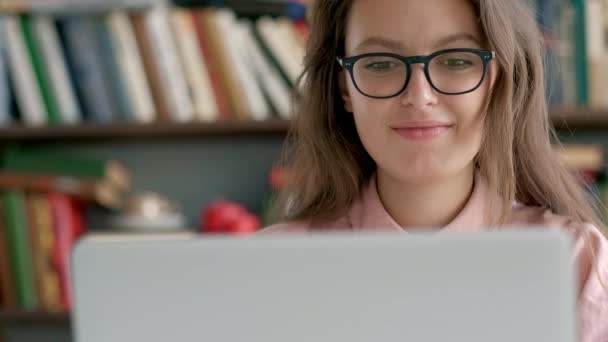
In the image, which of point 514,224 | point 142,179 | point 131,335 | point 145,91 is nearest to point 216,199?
point 142,179

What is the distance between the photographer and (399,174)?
3.40 feet

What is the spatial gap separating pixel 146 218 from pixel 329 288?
1.59 meters

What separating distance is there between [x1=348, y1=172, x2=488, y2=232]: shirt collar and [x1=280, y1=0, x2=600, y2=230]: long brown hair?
0.02 metres

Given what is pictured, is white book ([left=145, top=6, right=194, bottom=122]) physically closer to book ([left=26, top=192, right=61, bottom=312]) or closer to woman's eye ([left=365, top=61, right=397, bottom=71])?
book ([left=26, top=192, right=61, bottom=312])

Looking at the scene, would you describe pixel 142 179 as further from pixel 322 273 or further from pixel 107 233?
pixel 322 273

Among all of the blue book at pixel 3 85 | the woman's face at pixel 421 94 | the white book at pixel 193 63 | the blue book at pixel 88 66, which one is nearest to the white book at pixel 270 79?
the white book at pixel 193 63

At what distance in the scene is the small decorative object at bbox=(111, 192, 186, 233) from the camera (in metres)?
2.09

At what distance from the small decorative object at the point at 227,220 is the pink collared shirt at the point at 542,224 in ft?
2.75

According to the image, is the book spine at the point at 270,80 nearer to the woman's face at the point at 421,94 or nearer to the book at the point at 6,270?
the book at the point at 6,270

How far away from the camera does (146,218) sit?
209cm

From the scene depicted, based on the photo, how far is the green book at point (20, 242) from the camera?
206cm

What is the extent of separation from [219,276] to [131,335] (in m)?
0.07

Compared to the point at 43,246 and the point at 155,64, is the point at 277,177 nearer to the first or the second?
the point at 155,64

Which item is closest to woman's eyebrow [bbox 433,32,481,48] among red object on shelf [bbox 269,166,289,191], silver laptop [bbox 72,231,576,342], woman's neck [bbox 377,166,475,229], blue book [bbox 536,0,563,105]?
woman's neck [bbox 377,166,475,229]
